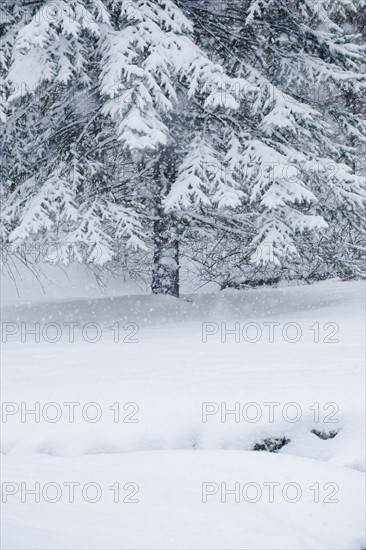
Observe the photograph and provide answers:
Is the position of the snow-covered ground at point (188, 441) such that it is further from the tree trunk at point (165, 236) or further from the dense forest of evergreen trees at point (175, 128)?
the tree trunk at point (165, 236)

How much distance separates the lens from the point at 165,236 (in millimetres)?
10188

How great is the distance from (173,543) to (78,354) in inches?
156

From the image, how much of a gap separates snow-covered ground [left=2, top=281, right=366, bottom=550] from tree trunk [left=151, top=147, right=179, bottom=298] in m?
2.50

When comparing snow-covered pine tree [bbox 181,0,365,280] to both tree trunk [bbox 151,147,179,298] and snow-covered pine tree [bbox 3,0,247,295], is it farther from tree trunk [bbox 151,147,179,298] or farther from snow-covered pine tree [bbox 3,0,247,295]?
tree trunk [bbox 151,147,179,298]

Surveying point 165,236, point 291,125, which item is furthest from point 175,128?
point 291,125

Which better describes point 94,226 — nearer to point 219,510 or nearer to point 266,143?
point 266,143

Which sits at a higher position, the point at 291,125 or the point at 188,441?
the point at 291,125

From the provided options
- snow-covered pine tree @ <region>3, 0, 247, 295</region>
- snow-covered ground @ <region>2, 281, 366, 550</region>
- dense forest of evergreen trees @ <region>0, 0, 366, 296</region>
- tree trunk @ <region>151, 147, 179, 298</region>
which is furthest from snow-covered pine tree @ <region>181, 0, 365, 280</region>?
snow-covered ground @ <region>2, 281, 366, 550</region>

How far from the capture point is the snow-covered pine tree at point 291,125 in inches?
337

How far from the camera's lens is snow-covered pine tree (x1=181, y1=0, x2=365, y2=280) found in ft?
A: 28.1

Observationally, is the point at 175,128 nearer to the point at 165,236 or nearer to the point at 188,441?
the point at 165,236

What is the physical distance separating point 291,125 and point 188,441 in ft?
15.6

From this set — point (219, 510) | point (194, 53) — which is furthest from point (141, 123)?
point (219, 510)

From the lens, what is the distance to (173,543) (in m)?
4.01
